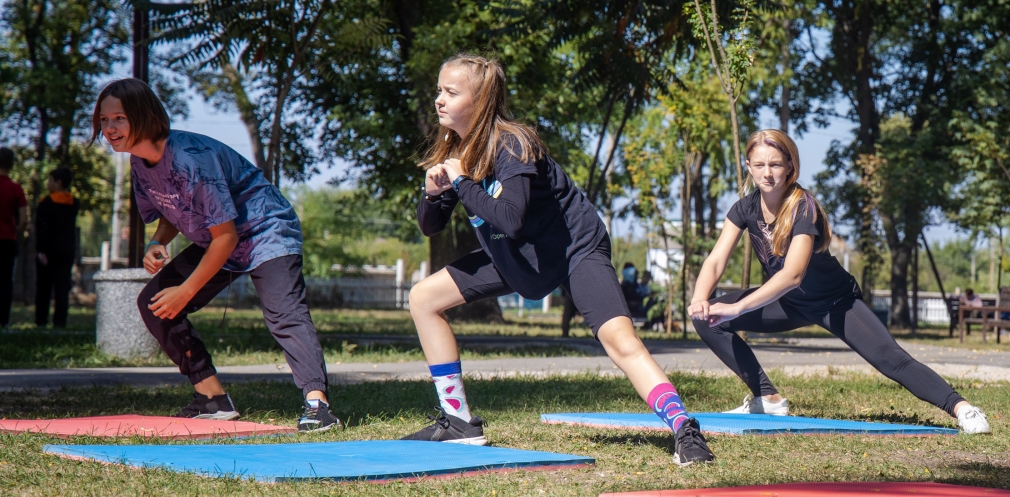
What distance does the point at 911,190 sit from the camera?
24.7 meters

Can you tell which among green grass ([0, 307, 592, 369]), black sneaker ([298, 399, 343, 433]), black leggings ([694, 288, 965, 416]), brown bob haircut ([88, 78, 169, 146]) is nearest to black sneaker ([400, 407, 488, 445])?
black sneaker ([298, 399, 343, 433])

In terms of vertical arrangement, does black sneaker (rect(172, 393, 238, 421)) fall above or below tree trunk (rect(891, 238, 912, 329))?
below

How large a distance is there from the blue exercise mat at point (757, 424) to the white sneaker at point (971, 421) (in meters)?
0.07

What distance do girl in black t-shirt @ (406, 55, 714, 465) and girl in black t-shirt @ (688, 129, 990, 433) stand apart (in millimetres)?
793

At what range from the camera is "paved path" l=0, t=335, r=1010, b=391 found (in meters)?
7.36

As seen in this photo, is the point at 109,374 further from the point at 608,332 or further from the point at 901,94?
the point at 901,94

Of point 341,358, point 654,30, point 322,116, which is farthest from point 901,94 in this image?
point 341,358

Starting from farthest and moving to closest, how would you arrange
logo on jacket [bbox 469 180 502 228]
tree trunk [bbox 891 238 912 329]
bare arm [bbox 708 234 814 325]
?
tree trunk [bbox 891 238 912 329] → bare arm [bbox 708 234 814 325] → logo on jacket [bbox 469 180 502 228]

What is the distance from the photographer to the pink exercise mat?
4.55m

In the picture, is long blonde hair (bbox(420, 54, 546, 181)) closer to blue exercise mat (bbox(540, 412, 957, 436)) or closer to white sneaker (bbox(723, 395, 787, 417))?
blue exercise mat (bbox(540, 412, 957, 436))

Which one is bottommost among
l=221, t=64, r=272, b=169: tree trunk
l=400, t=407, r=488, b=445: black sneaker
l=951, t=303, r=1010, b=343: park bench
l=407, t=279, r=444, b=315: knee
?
l=400, t=407, r=488, b=445: black sneaker

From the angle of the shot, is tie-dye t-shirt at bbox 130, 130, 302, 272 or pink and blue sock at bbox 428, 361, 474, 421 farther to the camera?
tie-dye t-shirt at bbox 130, 130, 302, 272

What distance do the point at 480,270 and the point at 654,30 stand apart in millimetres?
8200

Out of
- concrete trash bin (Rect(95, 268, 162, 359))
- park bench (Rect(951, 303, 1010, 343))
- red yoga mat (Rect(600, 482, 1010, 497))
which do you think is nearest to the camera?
red yoga mat (Rect(600, 482, 1010, 497))
